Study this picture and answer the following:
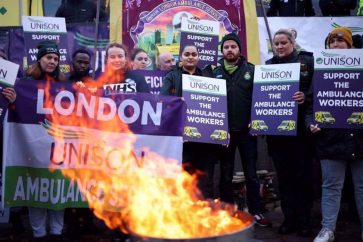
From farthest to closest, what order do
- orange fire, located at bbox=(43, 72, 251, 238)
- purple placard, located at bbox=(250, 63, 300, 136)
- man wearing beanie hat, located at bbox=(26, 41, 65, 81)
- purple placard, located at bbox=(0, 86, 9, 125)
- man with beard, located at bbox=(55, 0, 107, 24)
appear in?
1. man with beard, located at bbox=(55, 0, 107, 24)
2. purple placard, located at bbox=(250, 63, 300, 136)
3. man wearing beanie hat, located at bbox=(26, 41, 65, 81)
4. purple placard, located at bbox=(0, 86, 9, 125)
5. orange fire, located at bbox=(43, 72, 251, 238)

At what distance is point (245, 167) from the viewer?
6617mm

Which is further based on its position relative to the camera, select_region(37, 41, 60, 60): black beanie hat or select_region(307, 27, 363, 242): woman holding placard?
select_region(37, 41, 60, 60): black beanie hat

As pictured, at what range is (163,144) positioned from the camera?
227 inches

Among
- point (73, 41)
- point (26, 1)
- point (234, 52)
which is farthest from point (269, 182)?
point (26, 1)

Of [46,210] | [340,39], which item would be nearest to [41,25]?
[46,210]

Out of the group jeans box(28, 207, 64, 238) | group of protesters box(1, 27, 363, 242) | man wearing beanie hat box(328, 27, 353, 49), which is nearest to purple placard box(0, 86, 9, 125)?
group of protesters box(1, 27, 363, 242)

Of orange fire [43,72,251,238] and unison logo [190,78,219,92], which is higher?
unison logo [190,78,219,92]

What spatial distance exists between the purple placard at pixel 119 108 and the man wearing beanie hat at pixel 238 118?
35.2 inches

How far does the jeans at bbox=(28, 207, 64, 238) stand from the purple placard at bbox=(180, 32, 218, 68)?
270 centimetres

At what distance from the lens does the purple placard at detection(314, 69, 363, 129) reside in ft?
18.4

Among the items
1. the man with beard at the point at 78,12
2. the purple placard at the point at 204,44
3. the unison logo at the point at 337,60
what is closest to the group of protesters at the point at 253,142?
the unison logo at the point at 337,60

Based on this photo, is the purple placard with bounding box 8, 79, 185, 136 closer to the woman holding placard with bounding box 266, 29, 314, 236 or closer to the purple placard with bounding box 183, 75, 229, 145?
the purple placard with bounding box 183, 75, 229, 145

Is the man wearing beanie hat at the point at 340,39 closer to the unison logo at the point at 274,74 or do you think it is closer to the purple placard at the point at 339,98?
the purple placard at the point at 339,98

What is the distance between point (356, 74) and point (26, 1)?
657 centimetres
